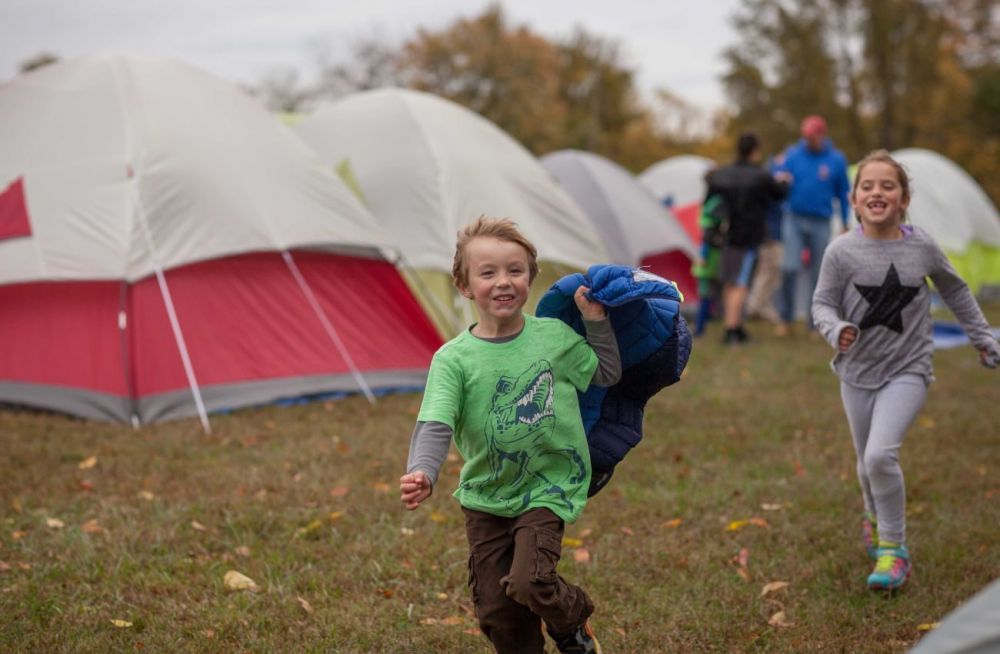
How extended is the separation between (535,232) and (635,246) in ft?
10.8

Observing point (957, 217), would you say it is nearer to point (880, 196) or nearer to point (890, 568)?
point (880, 196)

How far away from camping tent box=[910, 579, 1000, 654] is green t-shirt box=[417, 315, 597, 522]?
137 cm

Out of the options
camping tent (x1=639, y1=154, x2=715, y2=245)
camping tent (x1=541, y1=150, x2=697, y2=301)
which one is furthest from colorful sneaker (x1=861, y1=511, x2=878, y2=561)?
camping tent (x1=639, y1=154, x2=715, y2=245)

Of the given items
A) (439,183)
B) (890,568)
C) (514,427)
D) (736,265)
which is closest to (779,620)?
(890,568)

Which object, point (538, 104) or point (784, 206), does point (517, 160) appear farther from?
point (538, 104)

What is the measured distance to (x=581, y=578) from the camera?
4.51 meters

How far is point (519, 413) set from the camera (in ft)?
10.5

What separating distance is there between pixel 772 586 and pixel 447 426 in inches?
77.9

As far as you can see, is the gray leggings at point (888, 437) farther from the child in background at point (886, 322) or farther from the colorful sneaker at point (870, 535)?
the colorful sneaker at point (870, 535)

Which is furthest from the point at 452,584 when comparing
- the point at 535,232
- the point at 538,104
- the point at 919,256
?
the point at 538,104

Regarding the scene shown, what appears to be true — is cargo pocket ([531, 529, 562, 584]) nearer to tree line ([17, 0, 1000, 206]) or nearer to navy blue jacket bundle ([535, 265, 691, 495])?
navy blue jacket bundle ([535, 265, 691, 495])

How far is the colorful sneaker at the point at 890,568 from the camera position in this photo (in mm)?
4281

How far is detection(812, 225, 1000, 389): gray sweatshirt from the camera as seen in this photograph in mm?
4438

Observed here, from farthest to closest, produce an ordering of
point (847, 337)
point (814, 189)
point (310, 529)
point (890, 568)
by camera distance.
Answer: point (814, 189)
point (310, 529)
point (890, 568)
point (847, 337)
